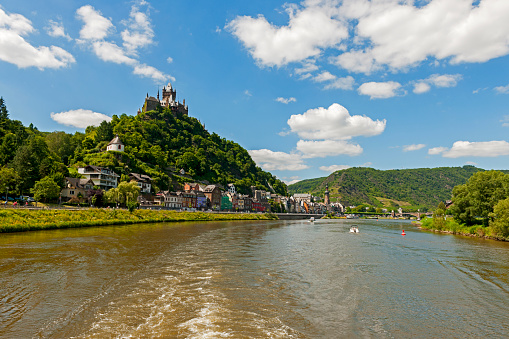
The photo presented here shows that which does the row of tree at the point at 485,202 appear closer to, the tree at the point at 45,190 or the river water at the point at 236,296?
the river water at the point at 236,296

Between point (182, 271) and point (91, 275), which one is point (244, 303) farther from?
point (91, 275)

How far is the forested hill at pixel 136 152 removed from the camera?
69.9 meters

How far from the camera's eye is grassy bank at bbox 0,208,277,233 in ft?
115

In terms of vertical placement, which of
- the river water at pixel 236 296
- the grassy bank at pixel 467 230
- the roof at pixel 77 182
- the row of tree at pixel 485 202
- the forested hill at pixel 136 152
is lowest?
the grassy bank at pixel 467 230

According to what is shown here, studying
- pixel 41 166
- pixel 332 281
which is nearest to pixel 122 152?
pixel 41 166

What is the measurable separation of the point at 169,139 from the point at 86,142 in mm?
41250

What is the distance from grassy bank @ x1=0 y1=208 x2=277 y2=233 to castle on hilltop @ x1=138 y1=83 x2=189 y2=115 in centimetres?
10002

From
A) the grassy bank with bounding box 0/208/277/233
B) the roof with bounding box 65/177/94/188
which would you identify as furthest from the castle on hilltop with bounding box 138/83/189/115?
the grassy bank with bounding box 0/208/277/233

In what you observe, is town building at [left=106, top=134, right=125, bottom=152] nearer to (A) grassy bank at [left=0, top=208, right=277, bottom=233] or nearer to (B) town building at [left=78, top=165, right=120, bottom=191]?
(B) town building at [left=78, top=165, right=120, bottom=191]

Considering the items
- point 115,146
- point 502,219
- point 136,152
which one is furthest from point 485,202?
point 136,152

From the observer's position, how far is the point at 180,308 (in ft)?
37.8

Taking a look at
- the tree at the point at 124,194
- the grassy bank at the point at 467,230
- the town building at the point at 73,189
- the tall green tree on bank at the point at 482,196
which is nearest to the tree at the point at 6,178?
the town building at the point at 73,189

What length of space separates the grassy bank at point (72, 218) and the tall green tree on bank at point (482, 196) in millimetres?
59073

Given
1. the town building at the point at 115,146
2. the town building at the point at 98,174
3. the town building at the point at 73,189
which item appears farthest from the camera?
the town building at the point at 115,146
